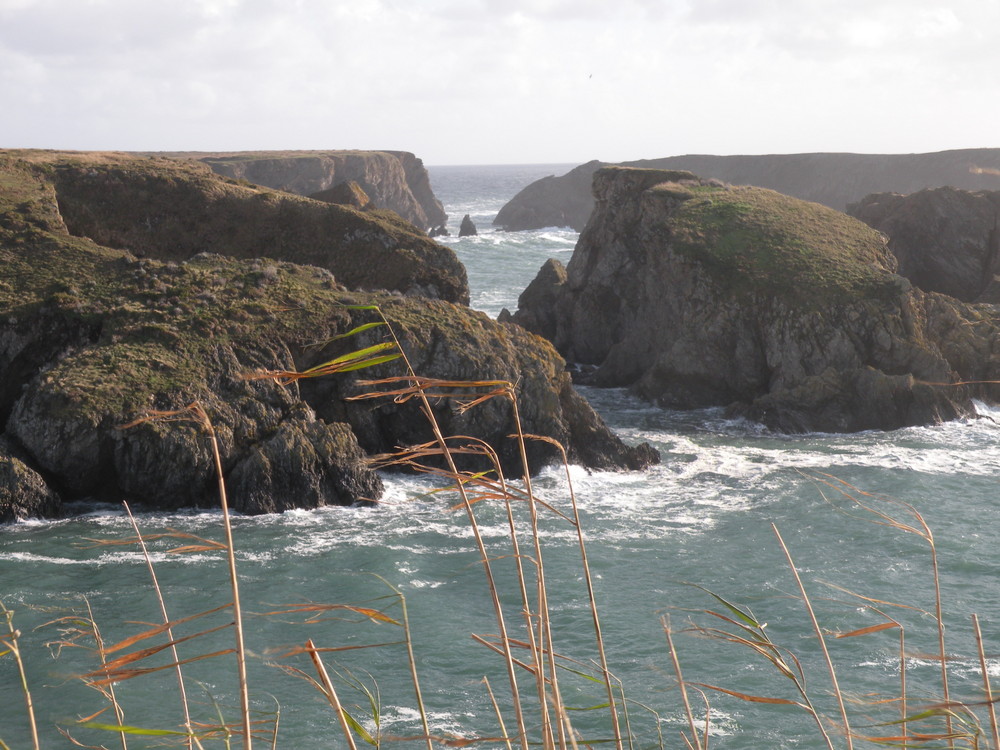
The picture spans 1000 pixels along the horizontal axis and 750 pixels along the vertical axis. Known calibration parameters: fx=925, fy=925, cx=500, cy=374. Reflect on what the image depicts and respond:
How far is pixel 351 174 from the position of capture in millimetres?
118125

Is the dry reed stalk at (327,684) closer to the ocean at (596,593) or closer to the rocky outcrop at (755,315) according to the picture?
the ocean at (596,593)

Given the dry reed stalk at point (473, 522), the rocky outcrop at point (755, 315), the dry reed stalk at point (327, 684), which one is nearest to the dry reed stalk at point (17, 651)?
the dry reed stalk at point (327, 684)

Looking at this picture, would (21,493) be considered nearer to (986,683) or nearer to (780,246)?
(986,683)

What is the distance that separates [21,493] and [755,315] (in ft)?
95.9

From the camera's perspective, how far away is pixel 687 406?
38844 mm

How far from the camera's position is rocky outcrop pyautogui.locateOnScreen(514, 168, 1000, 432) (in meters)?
36.0

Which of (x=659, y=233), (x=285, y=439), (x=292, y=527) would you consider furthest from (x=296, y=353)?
(x=659, y=233)

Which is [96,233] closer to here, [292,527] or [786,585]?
[292,527]

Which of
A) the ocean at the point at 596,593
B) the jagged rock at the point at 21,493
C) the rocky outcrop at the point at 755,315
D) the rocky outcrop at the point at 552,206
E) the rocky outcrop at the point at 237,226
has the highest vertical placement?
the rocky outcrop at the point at 552,206

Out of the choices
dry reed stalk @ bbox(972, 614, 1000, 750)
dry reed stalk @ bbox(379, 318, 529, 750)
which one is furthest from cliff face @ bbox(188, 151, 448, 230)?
dry reed stalk @ bbox(972, 614, 1000, 750)

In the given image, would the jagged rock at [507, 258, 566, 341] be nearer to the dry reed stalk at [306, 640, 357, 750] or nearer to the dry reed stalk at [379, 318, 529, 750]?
the dry reed stalk at [379, 318, 529, 750]

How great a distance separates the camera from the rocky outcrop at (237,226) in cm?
4081

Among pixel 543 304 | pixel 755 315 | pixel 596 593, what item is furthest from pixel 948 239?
pixel 596 593

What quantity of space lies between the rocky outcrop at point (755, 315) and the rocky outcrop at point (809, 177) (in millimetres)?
68107
